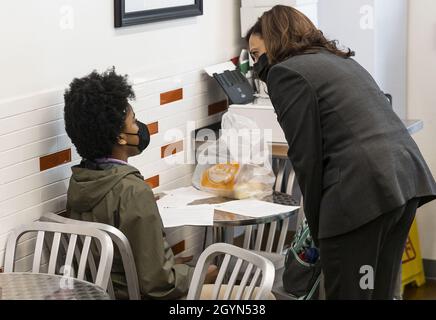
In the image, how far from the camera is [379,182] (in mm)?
2494

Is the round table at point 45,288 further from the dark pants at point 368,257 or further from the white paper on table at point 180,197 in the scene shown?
the white paper on table at point 180,197

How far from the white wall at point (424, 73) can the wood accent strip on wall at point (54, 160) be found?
211 centimetres

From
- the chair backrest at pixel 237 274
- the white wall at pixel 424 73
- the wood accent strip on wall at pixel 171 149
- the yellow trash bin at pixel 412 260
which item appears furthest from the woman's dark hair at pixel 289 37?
the yellow trash bin at pixel 412 260

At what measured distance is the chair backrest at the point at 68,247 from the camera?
250 centimetres

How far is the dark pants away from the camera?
8.41 ft

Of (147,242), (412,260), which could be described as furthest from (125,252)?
(412,260)

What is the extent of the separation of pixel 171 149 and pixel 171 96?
0.81ft

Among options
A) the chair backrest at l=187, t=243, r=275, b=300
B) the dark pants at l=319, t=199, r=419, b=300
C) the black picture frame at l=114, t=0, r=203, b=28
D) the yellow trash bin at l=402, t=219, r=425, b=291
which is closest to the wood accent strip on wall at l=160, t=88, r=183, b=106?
the black picture frame at l=114, t=0, r=203, b=28

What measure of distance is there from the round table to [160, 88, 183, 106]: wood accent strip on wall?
1.35 metres

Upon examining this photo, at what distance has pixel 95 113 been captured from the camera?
2.86 m

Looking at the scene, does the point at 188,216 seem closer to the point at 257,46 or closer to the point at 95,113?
the point at 95,113

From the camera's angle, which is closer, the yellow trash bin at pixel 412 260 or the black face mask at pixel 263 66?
the black face mask at pixel 263 66

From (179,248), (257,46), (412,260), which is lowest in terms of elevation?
(412,260)

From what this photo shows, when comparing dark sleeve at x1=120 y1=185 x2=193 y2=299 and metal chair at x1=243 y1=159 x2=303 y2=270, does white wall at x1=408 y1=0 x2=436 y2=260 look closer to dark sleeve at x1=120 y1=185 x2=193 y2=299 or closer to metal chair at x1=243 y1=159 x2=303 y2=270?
metal chair at x1=243 y1=159 x2=303 y2=270
